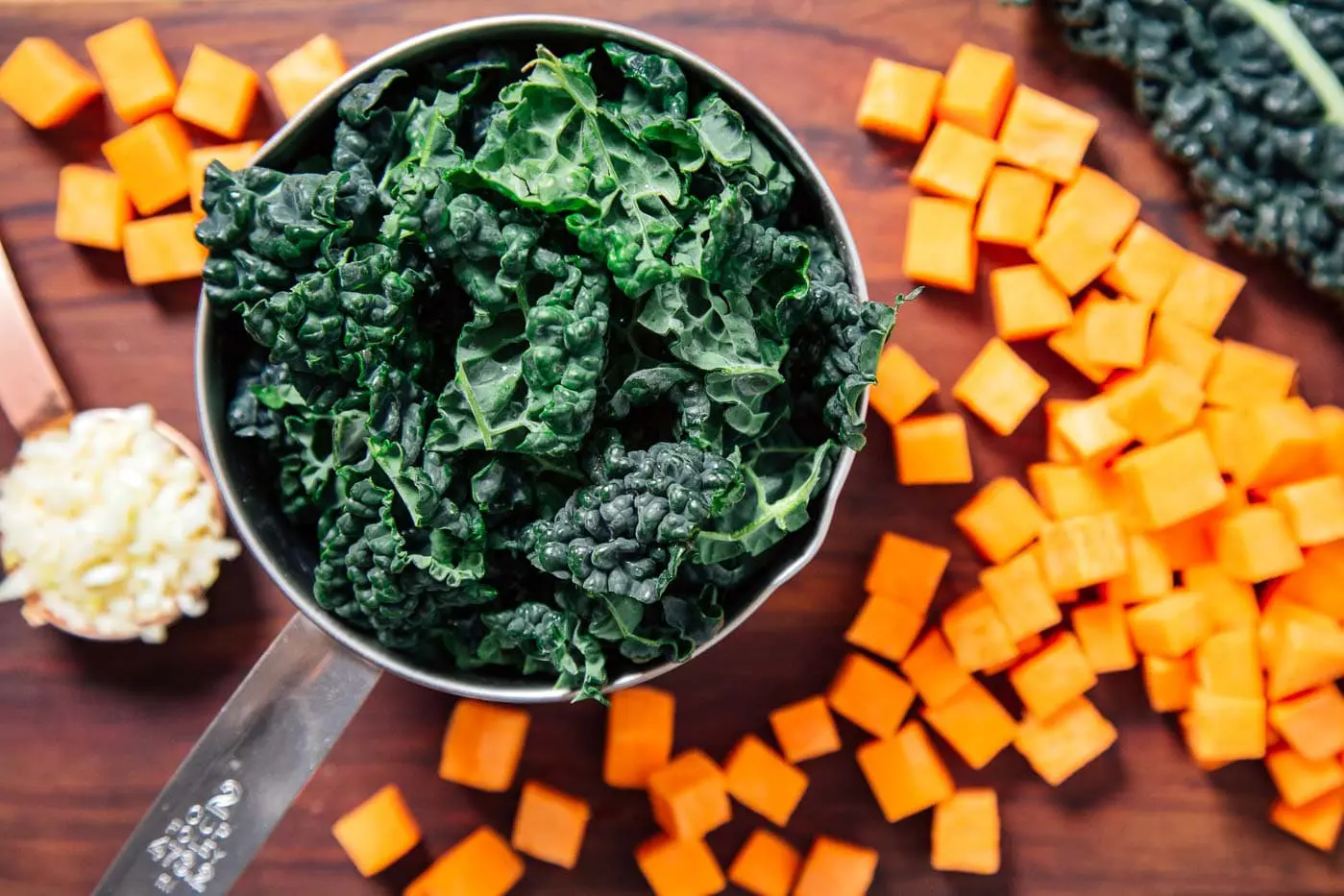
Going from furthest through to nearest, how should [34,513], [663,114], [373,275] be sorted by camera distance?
1. [34,513]
2. [663,114]
3. [373,275]

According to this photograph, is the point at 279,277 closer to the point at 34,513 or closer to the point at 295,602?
the point at 295,602

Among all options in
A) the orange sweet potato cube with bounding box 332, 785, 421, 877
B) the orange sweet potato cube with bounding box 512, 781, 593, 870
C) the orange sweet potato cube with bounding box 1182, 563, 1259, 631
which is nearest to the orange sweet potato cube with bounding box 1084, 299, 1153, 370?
the orange sweet potato cube with bounding box 1182, 563, 1259, 631

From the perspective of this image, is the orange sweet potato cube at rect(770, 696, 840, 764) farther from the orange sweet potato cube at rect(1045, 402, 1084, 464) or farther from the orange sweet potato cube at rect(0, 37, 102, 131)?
the orange sweet potato cube at rect(0, 37, 102, 131)

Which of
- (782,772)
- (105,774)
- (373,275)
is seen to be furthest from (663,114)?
(105,774)

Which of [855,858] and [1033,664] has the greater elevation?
[1033,664]

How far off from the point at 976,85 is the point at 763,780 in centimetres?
140

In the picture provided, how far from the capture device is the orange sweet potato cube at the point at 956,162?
2072 millimetres

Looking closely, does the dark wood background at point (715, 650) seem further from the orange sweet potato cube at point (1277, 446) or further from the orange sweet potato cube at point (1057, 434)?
the orange sweet potato cube at point (1277, 446)

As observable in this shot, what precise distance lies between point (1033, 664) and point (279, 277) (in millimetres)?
1545

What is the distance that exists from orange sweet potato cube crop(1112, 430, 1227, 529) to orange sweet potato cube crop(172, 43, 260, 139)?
1.84 m

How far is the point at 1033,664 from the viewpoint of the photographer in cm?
212

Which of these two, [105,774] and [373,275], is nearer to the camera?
[373,275]

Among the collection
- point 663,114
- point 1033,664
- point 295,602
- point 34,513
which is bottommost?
point 1033,664

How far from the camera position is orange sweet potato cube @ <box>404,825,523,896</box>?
2135mm
